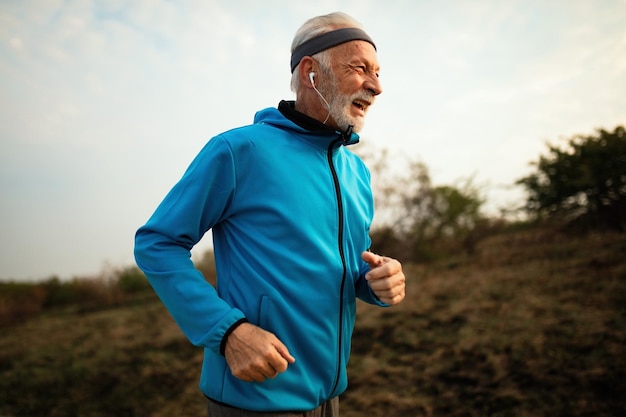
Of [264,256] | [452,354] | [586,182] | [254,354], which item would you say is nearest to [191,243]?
[264,256]

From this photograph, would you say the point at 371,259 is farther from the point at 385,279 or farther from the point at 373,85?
the point at 373,85

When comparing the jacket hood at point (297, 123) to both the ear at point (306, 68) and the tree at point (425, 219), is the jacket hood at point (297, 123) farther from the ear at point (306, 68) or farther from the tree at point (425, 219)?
the tree at point (425, 219)

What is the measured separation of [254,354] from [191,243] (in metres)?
0.41

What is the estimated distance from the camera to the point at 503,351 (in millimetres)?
4578

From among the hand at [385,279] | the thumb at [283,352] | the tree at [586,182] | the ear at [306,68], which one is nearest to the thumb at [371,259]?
the hand at [385,279]

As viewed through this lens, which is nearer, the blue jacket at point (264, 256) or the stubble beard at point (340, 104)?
the blue jacket at point (264, 256)

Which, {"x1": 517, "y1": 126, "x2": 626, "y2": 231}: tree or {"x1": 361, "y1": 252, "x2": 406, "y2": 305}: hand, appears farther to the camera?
{"x1": 517, "y1": 126, "x2": 626, "y2": 231}: tree

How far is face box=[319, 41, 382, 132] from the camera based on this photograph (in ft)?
5.17

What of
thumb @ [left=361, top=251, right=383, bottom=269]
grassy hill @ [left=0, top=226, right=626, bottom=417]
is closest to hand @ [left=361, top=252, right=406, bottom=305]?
thumb @ [left=361, top=251, right=383, bottom=269]

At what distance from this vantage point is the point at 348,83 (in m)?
1.57

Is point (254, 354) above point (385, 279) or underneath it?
Result: underneath

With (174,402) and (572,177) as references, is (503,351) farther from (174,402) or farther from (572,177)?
(572,177)

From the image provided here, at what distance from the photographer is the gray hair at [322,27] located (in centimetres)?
160

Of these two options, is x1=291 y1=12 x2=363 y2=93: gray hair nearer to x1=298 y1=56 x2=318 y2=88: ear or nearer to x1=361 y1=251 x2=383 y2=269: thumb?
x1=298 y1=56 x2=318 y2=88: ear
